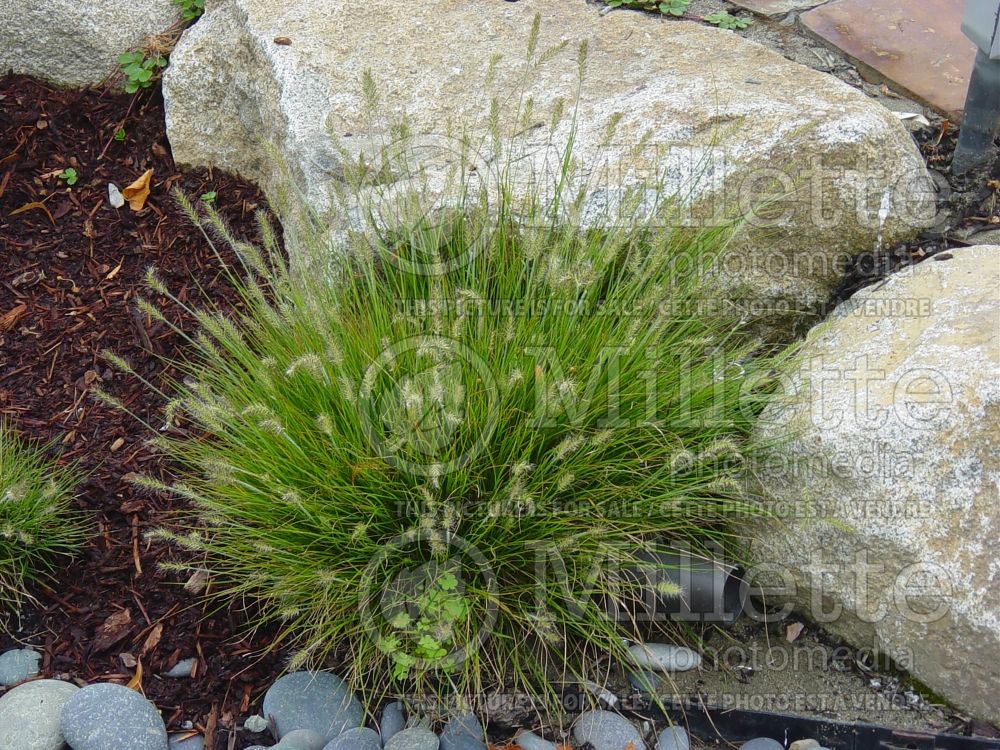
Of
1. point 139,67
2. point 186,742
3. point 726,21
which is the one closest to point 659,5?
point 726,21

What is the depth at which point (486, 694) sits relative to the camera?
8.17 ft

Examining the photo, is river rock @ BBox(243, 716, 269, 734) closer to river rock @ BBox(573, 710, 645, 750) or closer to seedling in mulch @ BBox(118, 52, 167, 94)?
river rock @ BBox(573, 710, 645, 750)

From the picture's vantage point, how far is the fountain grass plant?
2436 millimetres

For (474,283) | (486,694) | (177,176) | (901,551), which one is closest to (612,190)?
(474,283)

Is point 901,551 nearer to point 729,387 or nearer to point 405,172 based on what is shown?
point 729,387

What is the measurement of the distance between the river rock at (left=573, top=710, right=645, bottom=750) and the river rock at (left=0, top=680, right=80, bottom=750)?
1.29 meters

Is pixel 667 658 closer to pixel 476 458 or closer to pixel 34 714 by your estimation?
pixel 476 458

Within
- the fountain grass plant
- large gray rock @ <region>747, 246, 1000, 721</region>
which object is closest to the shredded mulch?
the fountain grass plant

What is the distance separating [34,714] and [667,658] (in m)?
1.62

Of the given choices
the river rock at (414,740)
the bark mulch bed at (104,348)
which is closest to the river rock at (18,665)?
the bark mulch bed at (104,348)

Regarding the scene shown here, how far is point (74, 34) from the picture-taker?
4.10 metres

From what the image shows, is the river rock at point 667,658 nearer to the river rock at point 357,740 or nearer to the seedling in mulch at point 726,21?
the river rock at point 357,740

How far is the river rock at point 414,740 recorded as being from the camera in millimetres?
2355

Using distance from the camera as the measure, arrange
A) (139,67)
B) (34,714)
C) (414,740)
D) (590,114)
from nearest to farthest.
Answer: (414,740) → (34,714) → (590,114) → (139,67)
